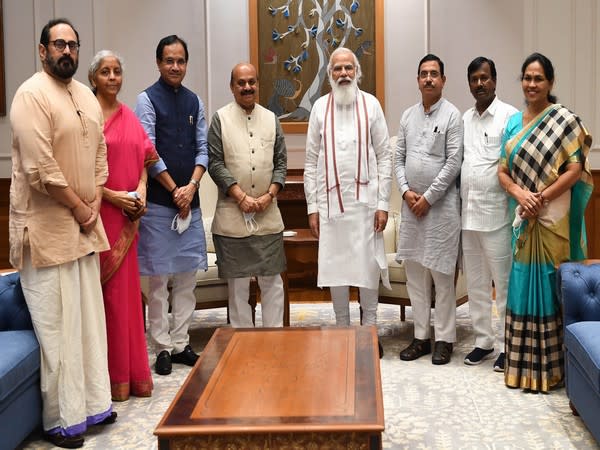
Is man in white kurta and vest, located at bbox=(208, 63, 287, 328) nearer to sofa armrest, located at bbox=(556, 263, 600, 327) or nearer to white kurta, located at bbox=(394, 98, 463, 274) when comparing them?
white kurta, located at bbox=(394, 98, 463, 274)

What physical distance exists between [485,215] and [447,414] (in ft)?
3.62

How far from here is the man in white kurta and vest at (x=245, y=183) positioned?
438 cm

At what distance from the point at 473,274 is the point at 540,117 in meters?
0.93

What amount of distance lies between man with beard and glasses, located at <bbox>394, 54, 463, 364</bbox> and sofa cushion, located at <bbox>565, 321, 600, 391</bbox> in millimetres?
1037

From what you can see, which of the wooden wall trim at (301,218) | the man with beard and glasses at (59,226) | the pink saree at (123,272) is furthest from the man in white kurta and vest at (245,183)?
the wooden wall trim at (301,218)

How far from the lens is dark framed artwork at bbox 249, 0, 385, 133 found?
6547 mm

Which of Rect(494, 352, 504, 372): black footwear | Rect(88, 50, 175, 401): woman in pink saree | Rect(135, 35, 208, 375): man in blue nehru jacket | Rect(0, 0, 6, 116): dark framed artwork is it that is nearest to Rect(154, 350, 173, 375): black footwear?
Rect(135, 35, 208, 375): man in blue nehru jacket

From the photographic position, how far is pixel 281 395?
8.46 feet

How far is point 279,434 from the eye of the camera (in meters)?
2.30

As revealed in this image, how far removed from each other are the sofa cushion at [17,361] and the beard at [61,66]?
1045 millimetres

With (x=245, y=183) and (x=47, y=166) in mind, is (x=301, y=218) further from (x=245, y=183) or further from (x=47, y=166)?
(x=47, y=166)

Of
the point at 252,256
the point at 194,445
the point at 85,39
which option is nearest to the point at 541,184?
the point at 252,256

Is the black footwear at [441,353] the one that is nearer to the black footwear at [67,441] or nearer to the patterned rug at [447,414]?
the patterned rug at [447,414]

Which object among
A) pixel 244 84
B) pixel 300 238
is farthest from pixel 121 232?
pixel 300 238
